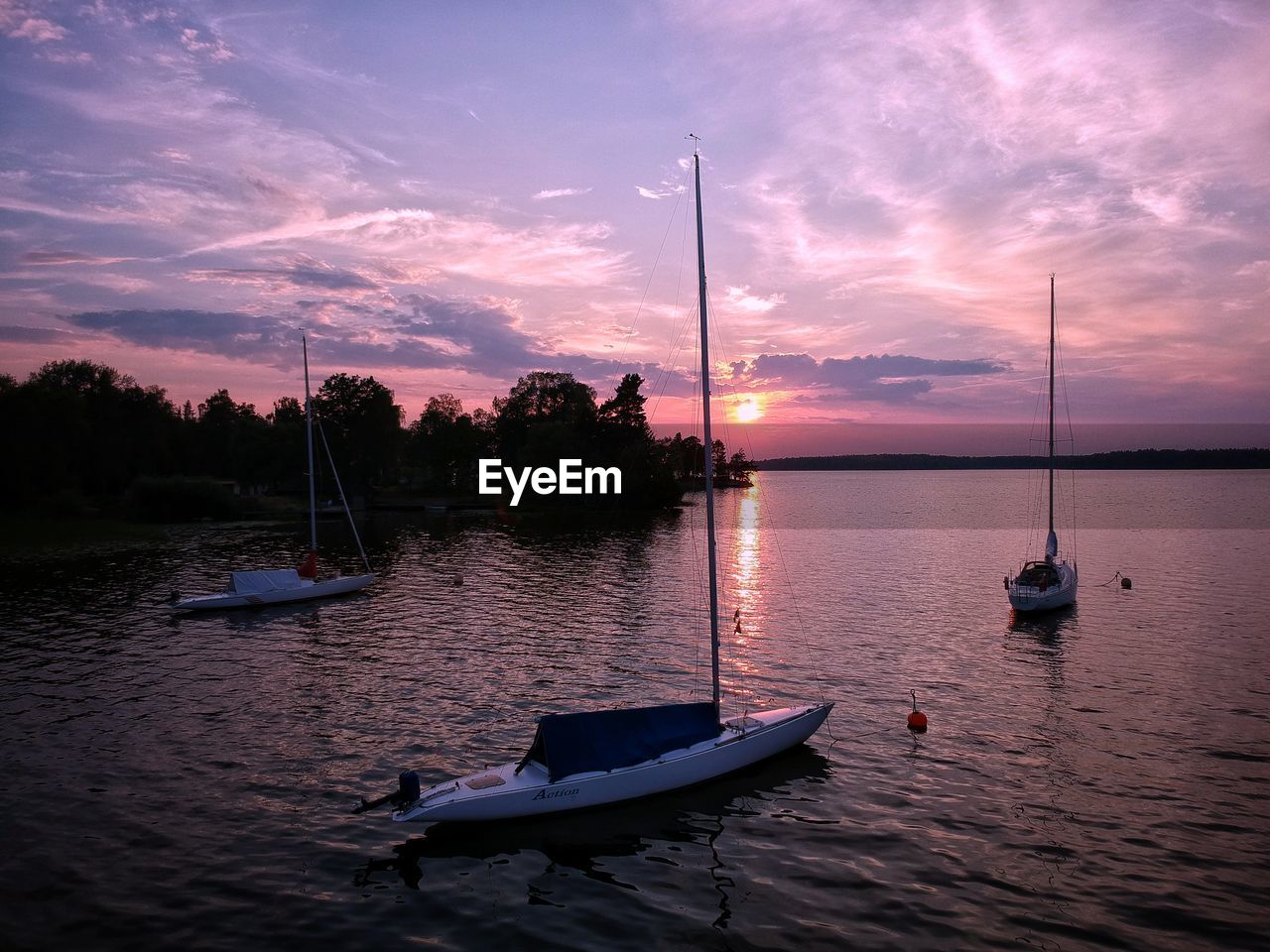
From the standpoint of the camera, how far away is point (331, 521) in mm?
128125

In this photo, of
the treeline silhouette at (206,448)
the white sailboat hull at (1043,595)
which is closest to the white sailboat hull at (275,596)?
the white sailboat hull at (1043,595)

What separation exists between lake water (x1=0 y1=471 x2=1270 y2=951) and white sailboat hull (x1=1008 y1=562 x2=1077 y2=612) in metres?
1.58

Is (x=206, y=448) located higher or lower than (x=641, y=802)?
higher

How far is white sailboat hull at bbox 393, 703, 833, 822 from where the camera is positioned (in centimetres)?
2011

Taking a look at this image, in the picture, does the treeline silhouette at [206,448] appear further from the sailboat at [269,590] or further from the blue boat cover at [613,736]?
the blue boat cover at [613,736]

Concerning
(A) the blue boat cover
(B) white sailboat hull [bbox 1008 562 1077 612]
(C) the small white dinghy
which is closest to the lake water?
(C) the small white dinghy

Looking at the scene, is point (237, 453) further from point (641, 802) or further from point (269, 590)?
point (641, 802)

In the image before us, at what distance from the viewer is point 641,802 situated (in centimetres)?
2275

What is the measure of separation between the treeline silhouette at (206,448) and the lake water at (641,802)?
68374 millimetres

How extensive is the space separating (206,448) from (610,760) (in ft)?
670

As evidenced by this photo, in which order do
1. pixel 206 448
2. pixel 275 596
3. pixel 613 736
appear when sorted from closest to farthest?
pixel 613 736 < pixel 275 596 < pixel 206 448

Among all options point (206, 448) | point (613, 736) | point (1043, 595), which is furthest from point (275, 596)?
point (206, 448)

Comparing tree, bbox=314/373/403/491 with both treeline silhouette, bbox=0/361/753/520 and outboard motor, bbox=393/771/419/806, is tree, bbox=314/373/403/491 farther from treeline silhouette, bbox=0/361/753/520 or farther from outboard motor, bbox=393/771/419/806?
outboard motor, bbox=393/771/419/806

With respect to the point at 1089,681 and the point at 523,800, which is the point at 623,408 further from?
the point at 523,800
